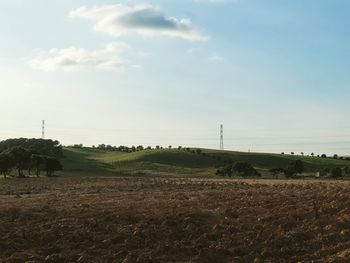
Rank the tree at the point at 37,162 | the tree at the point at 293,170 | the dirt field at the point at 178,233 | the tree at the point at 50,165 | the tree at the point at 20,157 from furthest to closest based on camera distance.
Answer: the tree at the point at 293,170 → the tree at the point at 50,165 → the tree at the point at 37,162 → the tree at the point at 20,157 → the dirt field at the point at 178,233

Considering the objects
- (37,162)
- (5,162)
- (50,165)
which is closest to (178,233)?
(5,162)

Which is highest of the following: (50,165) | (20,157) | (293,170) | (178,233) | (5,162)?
(20,157)

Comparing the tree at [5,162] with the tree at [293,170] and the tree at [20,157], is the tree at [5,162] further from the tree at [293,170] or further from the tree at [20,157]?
the tree at [293,170]

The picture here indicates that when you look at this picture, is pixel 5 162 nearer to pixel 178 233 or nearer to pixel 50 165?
pixel 50 165

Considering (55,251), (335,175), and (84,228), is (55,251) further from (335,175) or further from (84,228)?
(335,175)

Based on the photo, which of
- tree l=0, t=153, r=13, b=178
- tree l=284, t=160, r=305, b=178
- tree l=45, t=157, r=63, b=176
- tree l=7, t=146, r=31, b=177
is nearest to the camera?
tree l=0, t=153, r=13, b=178

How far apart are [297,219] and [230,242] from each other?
4844 millimetres

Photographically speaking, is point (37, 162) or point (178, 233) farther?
point (37, 162)

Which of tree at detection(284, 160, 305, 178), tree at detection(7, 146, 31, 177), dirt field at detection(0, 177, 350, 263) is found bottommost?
dirt field at detection(0, 177, 350, 263)

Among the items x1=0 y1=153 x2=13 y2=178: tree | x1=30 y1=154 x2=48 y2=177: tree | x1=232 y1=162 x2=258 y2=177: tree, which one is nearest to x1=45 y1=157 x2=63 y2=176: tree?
x1=30 y1=154 x2=48 y2=177: tree

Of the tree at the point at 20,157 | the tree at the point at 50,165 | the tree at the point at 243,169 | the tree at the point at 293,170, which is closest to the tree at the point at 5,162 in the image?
the tree at the point at 20,157

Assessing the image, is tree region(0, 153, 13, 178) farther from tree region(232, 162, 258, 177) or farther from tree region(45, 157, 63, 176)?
tree region(232, 162, 258, 177)

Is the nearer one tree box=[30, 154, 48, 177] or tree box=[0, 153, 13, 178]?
tree box=[0, 153, 13, 178]

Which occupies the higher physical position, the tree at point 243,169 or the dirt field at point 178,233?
the tree at point 243,169
